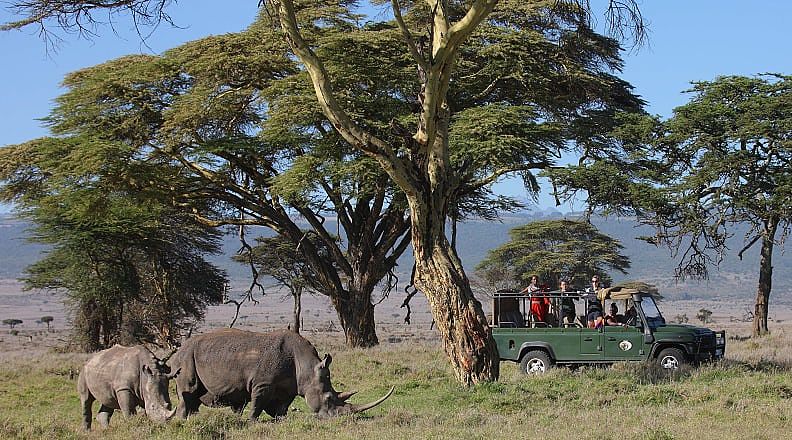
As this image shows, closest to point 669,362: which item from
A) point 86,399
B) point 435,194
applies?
point 435,194

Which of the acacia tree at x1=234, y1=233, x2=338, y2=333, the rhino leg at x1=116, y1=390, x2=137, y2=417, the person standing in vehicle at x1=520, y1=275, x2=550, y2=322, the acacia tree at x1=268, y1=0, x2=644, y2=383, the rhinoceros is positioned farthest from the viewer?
the acacia tree at x1=234, y1=233, x2=338, y2=333

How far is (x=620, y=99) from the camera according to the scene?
31062mm

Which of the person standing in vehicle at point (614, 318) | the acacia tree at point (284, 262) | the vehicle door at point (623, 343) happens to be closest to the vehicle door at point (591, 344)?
the vehicle door at point (623, 343)

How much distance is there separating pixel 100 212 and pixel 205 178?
9.79 feet

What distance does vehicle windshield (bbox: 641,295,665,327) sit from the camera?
60.3 feet

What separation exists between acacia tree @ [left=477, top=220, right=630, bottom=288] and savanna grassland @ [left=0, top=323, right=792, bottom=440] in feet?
91.9

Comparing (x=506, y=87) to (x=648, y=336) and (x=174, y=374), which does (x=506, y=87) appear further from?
(x=174, y=374)

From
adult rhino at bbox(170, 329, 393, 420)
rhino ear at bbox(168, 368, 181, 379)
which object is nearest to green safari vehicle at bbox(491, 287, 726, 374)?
adult rhino at bbox(170, 329, 393, 420)

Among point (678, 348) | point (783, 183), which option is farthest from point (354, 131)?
point (783, 183)

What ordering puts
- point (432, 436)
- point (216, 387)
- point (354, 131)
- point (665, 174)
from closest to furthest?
point (432, 436) < point (216, 387) < point (354, 131) < point (665, 174)

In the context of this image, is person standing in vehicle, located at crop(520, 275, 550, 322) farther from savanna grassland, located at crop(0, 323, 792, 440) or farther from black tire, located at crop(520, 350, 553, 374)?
savanna grassland, located at crop(0, 323, 792, 440)

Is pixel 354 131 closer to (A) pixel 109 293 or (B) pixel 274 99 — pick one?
(B) pixel 274 99

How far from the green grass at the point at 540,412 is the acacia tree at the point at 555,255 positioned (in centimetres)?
2839

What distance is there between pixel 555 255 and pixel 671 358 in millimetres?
30354
